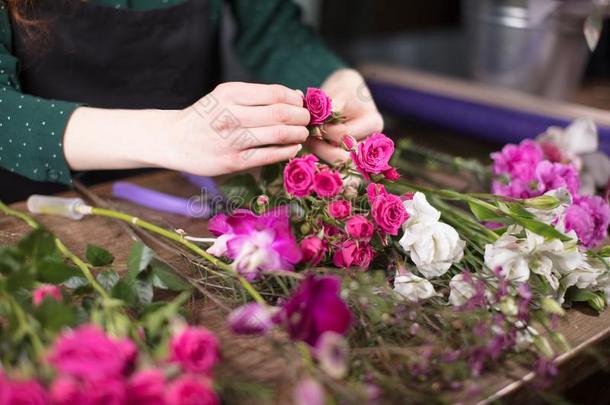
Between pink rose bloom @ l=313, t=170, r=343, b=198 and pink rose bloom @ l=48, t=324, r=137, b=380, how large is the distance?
235 mm

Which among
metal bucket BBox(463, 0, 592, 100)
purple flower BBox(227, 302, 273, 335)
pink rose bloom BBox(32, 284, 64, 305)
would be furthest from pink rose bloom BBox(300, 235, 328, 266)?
metal bucket BBox(463, 0, 592, 100)

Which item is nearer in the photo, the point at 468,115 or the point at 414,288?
the point at 414,288

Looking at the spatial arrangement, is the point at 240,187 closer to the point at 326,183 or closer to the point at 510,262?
the point at 326,183

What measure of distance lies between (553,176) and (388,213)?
0.90 feet

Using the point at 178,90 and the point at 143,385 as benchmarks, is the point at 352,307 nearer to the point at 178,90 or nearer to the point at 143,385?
the point at 143,385

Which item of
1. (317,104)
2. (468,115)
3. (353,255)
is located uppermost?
(317,104)

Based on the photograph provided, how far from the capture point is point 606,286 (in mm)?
596

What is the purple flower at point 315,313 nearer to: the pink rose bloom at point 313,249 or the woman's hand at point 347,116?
the pink rose bloom at point 313,249

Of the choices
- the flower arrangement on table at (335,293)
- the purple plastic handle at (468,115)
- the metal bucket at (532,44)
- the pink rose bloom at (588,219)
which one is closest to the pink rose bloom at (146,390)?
the flower arrangement on table at (335,293)

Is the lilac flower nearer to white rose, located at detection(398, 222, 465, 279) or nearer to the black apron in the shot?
white rose, located at detection(398, 222, 465, 279)

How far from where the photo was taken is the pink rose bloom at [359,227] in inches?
21.3

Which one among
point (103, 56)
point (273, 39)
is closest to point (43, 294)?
point (103, 56)

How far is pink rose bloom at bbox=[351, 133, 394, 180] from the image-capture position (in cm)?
57

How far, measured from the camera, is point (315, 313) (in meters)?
0.42
